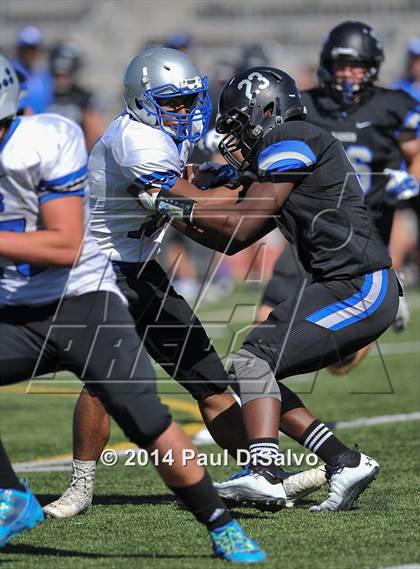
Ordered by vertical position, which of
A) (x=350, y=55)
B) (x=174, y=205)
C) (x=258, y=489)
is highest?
(x=174, y=205)

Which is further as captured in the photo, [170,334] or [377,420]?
[377,420]

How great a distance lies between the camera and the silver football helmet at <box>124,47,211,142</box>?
176 inches

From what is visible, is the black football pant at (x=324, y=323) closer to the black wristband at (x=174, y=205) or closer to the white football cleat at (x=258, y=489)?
the white football cleat at (x=258, y=489)

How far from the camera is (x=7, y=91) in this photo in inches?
140

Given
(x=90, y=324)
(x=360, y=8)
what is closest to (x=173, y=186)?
(x=90, y=324)

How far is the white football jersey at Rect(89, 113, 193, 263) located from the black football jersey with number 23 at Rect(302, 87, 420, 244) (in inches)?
80.9

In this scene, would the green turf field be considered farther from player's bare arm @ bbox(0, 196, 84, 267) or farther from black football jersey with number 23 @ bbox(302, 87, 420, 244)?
black football jersey with number 23 @ bbox(302, 87, 420, 244)

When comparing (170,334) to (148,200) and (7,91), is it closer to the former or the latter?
(148,200)

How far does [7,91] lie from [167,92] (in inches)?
40.2

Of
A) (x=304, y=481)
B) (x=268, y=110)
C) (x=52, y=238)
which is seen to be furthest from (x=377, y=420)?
(x=52, y=238)

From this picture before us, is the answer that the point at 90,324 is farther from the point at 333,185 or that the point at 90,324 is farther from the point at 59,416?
the point at 59,416

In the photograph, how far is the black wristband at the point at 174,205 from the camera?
425cm

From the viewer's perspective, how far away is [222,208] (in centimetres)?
427

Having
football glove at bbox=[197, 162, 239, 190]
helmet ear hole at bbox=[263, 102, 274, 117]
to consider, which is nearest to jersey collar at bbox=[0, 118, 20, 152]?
football glove at bbox=[197, 162, 239, 190]
